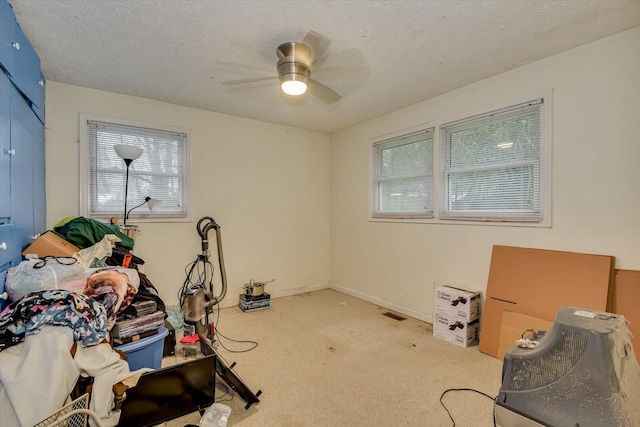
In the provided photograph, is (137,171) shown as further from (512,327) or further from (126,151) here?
(512,327)

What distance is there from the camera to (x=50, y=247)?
2.18 meters

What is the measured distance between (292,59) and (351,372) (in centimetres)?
246

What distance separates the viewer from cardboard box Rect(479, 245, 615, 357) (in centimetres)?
217

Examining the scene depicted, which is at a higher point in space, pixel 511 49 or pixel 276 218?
pixel 511 49

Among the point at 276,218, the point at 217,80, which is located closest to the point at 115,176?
the point at 217,80

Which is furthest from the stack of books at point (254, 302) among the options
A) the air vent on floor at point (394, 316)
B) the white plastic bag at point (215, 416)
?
the white plastic bag at point (215, 416)

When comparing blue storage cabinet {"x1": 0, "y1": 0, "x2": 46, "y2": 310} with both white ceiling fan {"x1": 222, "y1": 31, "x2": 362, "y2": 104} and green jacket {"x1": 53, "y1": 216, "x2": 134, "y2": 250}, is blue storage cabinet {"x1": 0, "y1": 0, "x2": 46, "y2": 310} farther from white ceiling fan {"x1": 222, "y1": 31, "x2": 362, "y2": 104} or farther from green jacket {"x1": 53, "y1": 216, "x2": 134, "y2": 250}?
white ceiling fan {"x1": 222, "y1": 31, "x2": 362, "y2": 104}

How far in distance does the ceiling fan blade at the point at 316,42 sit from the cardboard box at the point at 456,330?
104 inches

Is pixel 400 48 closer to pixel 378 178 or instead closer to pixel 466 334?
pixel 378 178

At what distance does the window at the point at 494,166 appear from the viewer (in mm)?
2574

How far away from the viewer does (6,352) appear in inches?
50.8

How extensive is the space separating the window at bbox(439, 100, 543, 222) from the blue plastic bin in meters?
2.87

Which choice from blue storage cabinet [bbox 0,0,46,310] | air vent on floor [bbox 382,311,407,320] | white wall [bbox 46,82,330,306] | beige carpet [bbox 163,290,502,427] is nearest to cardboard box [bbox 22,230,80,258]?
blue storage cabinet [bbox 0,0,46,310]

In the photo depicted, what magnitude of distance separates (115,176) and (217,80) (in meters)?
1.55
